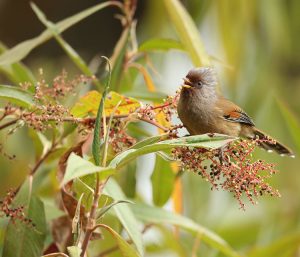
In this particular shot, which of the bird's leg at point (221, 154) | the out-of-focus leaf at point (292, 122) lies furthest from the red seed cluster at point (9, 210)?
the out-of-focus leaf at point (292, 122)

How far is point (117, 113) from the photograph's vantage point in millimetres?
2129

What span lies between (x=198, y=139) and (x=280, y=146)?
111cm

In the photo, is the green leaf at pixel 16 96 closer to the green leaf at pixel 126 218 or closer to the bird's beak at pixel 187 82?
the green leaf at pixel 126 218

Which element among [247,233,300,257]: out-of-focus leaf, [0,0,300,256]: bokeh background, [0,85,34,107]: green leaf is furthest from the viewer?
[0,0,300,256]: bokeh background

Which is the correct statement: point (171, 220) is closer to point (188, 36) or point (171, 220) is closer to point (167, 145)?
point (188, 36)

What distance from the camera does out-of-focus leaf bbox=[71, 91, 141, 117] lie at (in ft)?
6.90

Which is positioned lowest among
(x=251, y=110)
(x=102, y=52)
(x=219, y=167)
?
(x=219, y=167)

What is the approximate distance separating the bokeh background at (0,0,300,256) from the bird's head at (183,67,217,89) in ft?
2.03

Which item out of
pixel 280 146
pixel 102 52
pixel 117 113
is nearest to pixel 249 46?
pixel 102 52

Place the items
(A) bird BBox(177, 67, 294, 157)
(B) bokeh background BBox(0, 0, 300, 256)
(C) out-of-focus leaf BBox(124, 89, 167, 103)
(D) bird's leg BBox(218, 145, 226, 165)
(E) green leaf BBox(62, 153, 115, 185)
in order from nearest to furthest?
(E) green leaf BBox(62, 153, 115, 185) < (D) bird's leg BBox(218, 145, 226, 165) < (A) bird BBox(177, 67, 294, 157) < (C) out-of-focus leaf BBox(124, 89, 167, 103) < (B) bokeh background BBox(0, 0, 300, 256)

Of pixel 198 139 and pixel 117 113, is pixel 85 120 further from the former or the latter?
pixel 198 139

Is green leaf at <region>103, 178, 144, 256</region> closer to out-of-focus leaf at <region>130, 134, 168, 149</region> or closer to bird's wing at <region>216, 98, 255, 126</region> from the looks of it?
out-of-focus leaf at <region>130, 134, 168, 149</region>

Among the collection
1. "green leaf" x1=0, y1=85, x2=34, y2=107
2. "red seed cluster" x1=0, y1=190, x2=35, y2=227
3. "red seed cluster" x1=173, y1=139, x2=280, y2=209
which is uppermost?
"green leaf" x1=0, y1=85, x2=34, y2=107

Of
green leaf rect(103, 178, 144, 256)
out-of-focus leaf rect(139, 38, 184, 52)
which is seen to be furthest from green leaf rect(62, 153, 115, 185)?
out-of-focus leaf rect(139, 38, 184, 52)
